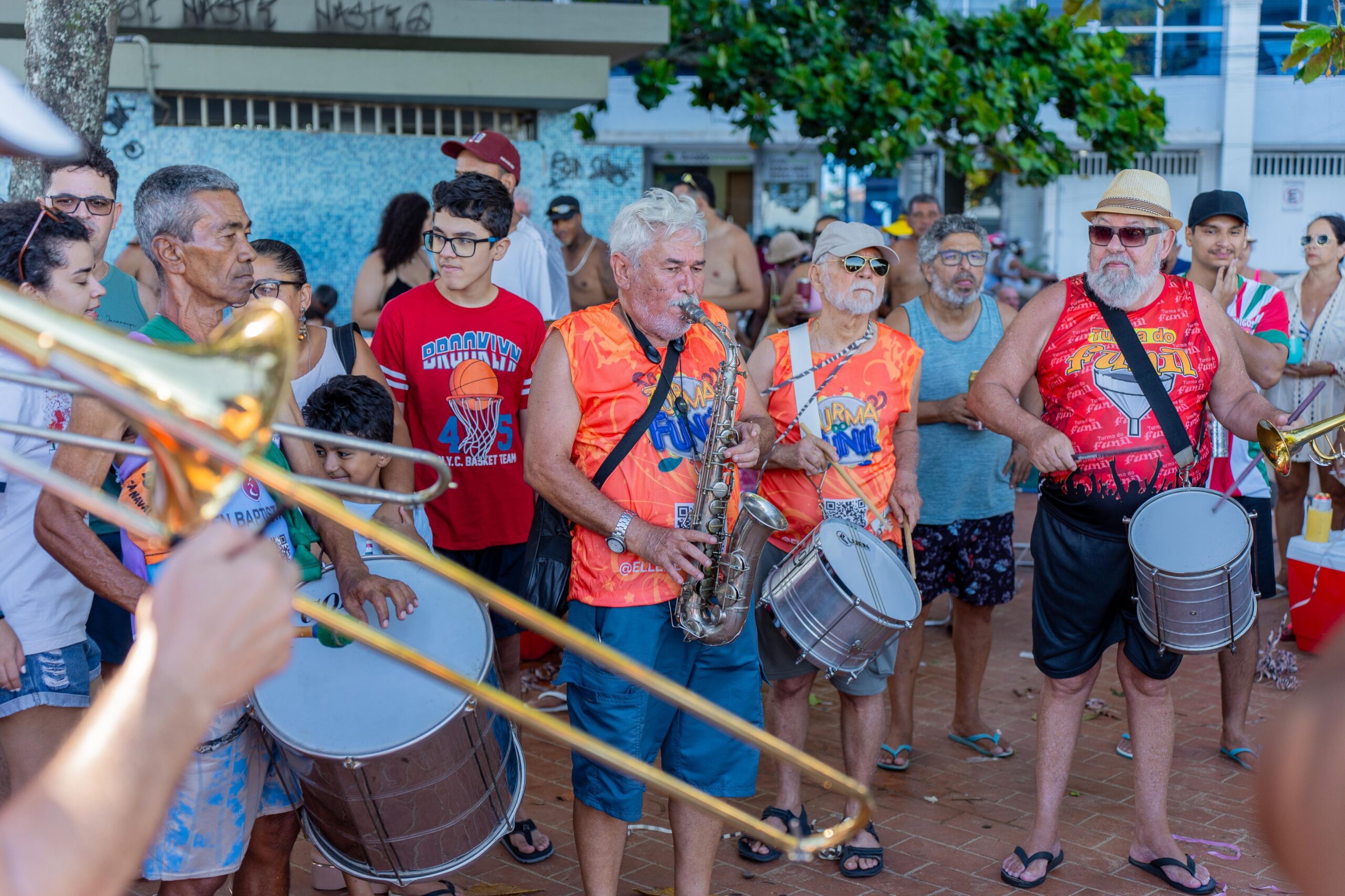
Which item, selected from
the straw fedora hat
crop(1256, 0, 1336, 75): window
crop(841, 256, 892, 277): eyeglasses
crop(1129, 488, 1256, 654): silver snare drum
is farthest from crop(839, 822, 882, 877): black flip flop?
crop(1256, 0, 1336, 75): window

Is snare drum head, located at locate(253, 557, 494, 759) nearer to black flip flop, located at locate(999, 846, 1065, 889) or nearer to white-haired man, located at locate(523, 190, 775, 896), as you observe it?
white-haired man, located at locate(523, 190, 775, 896)

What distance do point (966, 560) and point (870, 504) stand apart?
1.04 m

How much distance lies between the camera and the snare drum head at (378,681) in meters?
2.88

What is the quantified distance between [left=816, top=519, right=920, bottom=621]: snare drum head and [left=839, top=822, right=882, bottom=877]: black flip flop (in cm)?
83

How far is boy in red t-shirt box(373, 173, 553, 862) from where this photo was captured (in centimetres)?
443

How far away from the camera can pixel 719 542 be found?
3514mm

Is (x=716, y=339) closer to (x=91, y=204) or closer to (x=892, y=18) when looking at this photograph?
(x=91, y=204)

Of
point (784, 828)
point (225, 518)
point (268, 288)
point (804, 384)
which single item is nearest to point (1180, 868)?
point (784, 828)

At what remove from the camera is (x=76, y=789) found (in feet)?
3.69

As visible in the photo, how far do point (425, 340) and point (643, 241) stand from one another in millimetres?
1225

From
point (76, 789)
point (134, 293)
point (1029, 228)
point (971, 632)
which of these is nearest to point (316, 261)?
point (134, 293)

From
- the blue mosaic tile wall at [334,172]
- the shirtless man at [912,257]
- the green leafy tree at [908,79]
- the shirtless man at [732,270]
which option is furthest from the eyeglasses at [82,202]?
the green leafy tree at [908,79]

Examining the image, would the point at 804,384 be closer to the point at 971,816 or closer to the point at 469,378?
the point at 469,378

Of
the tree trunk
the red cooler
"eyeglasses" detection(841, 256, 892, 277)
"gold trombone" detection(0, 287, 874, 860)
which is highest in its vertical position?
the tree trunk
